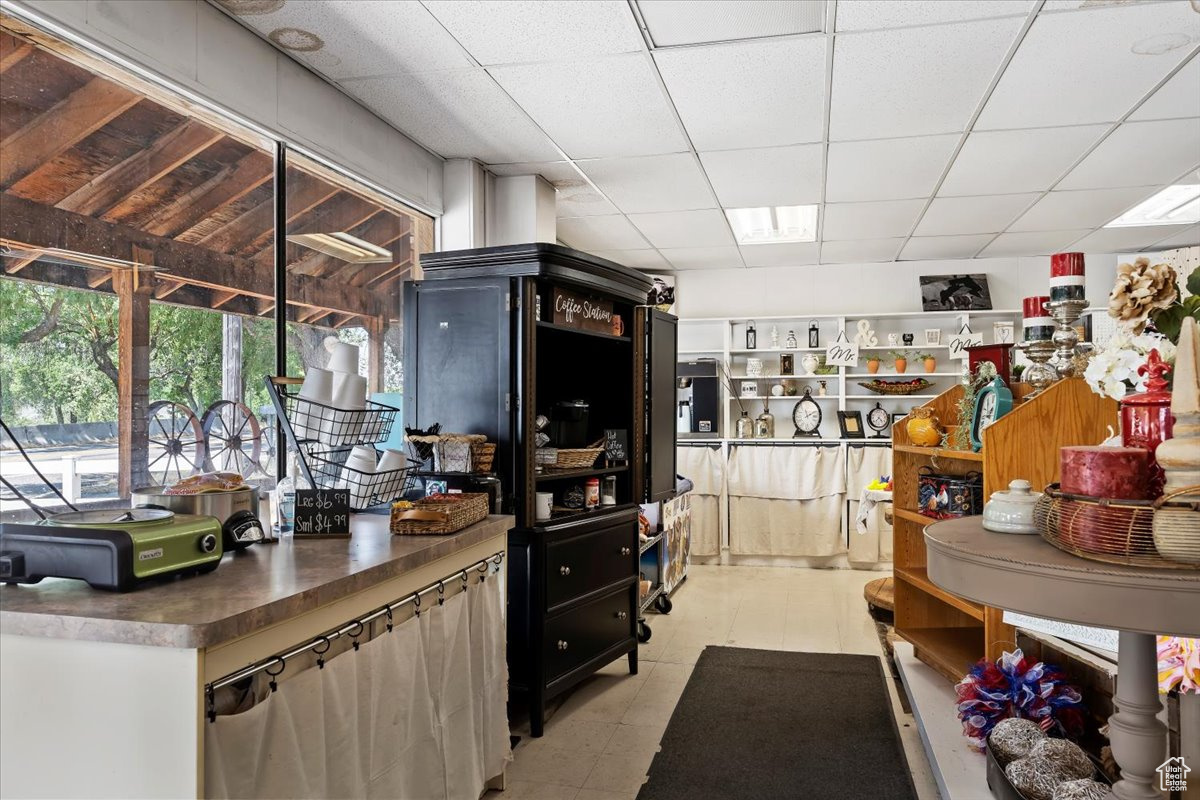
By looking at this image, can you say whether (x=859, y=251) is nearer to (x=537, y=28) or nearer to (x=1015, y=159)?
(x=1015, y=159)

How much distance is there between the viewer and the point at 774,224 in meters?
5.82

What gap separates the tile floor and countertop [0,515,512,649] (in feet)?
3.93

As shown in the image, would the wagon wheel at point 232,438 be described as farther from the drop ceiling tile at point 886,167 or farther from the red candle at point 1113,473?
the drop ceiling tile at point 886,167

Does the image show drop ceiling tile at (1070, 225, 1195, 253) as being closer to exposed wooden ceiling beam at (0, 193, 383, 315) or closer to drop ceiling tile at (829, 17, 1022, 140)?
drop ceiling tile at (829, 17, 1022, 140)

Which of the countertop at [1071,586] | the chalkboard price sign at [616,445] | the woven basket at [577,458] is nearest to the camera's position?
the countertop at [1071,586]

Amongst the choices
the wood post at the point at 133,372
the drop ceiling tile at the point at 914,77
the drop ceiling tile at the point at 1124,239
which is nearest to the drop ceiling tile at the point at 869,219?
the drop ceiling tile at the point at 914,77

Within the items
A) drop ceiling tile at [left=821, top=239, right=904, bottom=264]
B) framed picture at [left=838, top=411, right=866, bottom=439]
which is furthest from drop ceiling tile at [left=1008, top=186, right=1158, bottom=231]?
framed picture at [left=838, top=411, right=866, bottom=439]

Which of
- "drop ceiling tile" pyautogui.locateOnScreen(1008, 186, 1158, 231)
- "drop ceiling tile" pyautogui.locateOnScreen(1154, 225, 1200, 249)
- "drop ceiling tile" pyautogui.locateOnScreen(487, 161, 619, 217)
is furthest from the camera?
"drop ceiling tile" pyautogui.locateOnScreen(1154, 225, 1200, 249)

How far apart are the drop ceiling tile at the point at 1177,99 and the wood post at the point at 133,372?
3793 mm

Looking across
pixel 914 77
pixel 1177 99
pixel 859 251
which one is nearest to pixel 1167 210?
pixel 859 251

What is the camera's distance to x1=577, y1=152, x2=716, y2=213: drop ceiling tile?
4.12 m

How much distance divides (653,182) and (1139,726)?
11.7ft

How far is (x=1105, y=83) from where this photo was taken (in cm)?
315

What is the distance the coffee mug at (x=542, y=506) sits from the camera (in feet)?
10.6
